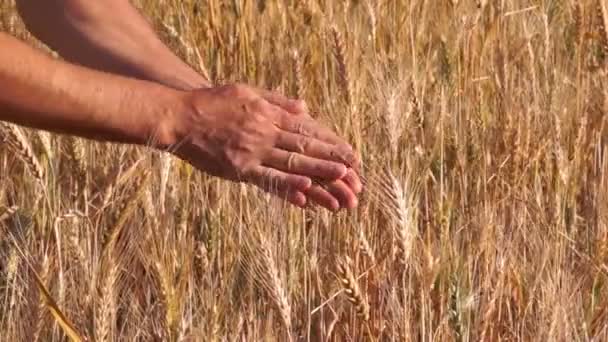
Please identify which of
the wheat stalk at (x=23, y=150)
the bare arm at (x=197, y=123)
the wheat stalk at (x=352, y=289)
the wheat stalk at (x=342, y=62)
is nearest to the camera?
the wheat stalk at (x=352, y=289)

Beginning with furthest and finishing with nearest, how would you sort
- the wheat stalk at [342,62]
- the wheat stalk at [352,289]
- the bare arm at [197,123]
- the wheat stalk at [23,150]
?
the wheat stalk at [342,62] → the wheat stalk at [23,150] → the bare arm at [197,123] → the wheat stalk at [352,289]

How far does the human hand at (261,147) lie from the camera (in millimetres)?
2107

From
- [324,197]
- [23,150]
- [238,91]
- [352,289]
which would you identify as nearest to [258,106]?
[238,91]

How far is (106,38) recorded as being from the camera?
247cm

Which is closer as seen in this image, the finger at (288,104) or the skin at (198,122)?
the skin at (198,122)

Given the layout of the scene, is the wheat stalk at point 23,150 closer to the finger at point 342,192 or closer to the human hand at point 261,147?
the human hand at point 261,147

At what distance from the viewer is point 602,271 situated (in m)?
2.36

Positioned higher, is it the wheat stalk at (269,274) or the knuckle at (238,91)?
the knuckle at (238,91)

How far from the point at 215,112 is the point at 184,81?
26cm

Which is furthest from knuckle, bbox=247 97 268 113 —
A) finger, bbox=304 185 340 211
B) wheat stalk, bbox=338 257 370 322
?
wheat stalk, bbox=338 257 370 322

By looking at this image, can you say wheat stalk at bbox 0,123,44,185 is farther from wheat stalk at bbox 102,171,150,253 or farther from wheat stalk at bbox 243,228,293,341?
wheat stalk at bbox 243,228,293,341

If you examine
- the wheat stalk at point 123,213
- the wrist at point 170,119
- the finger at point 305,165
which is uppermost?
the wrist at point 170,119

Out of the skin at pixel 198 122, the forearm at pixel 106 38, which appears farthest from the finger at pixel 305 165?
the forearm at pixel 106 38

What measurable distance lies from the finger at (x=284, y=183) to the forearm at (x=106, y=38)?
0.30m
